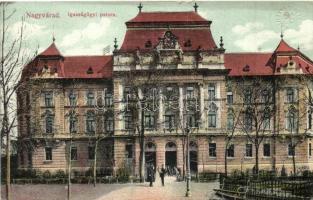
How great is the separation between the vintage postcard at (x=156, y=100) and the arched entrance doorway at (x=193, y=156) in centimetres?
2

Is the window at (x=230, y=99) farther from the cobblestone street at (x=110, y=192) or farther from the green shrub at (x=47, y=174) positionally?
the green shrub at (x=47, y=174)

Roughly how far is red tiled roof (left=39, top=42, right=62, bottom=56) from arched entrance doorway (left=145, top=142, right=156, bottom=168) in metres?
2.74

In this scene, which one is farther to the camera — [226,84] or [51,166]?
[226,84]

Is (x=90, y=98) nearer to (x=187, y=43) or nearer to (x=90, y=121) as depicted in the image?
(x=90, y=121)

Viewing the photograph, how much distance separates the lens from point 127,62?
45.4 ft

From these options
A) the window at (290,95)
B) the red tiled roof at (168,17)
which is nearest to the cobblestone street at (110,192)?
the window at (290,95)

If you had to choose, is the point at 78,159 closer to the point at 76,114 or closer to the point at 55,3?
the point at 76,114

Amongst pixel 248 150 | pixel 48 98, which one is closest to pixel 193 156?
pixel 248 150

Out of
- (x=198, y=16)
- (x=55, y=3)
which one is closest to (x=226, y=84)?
(x=198, y=16)

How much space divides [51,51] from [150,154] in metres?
3.08

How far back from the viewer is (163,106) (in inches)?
540

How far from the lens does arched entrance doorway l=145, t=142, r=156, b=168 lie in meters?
14.7

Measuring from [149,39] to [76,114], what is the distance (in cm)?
167

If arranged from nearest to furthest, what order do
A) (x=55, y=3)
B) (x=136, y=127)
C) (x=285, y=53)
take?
1. (x=55, y=3)
2. (x=285, y=53)
3. (x=136, y=127)
